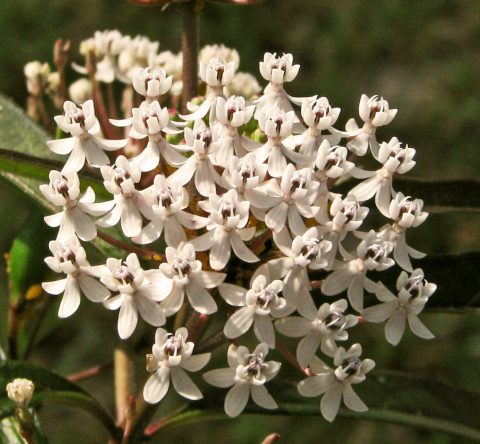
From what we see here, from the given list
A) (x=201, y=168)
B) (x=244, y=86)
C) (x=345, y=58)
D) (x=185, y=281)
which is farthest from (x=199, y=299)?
(x=345, y=58)

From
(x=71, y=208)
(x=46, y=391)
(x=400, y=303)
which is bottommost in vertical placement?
(x=46, y=391)

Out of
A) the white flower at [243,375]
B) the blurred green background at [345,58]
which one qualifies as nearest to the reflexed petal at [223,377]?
the white flower at [243,375]

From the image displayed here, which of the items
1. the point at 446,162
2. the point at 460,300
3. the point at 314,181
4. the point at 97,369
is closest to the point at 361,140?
the point at 314,181

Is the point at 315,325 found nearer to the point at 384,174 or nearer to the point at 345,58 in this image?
the point at 384,174

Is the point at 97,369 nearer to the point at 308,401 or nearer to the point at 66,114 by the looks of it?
the point at 308,401

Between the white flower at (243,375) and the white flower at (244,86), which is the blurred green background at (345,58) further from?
the white flower at (243,375)

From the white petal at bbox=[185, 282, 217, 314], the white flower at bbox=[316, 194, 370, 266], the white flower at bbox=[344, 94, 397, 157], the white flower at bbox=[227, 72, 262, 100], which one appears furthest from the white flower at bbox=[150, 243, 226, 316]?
the white flower at bbox=[227, 72, 262, 100]
